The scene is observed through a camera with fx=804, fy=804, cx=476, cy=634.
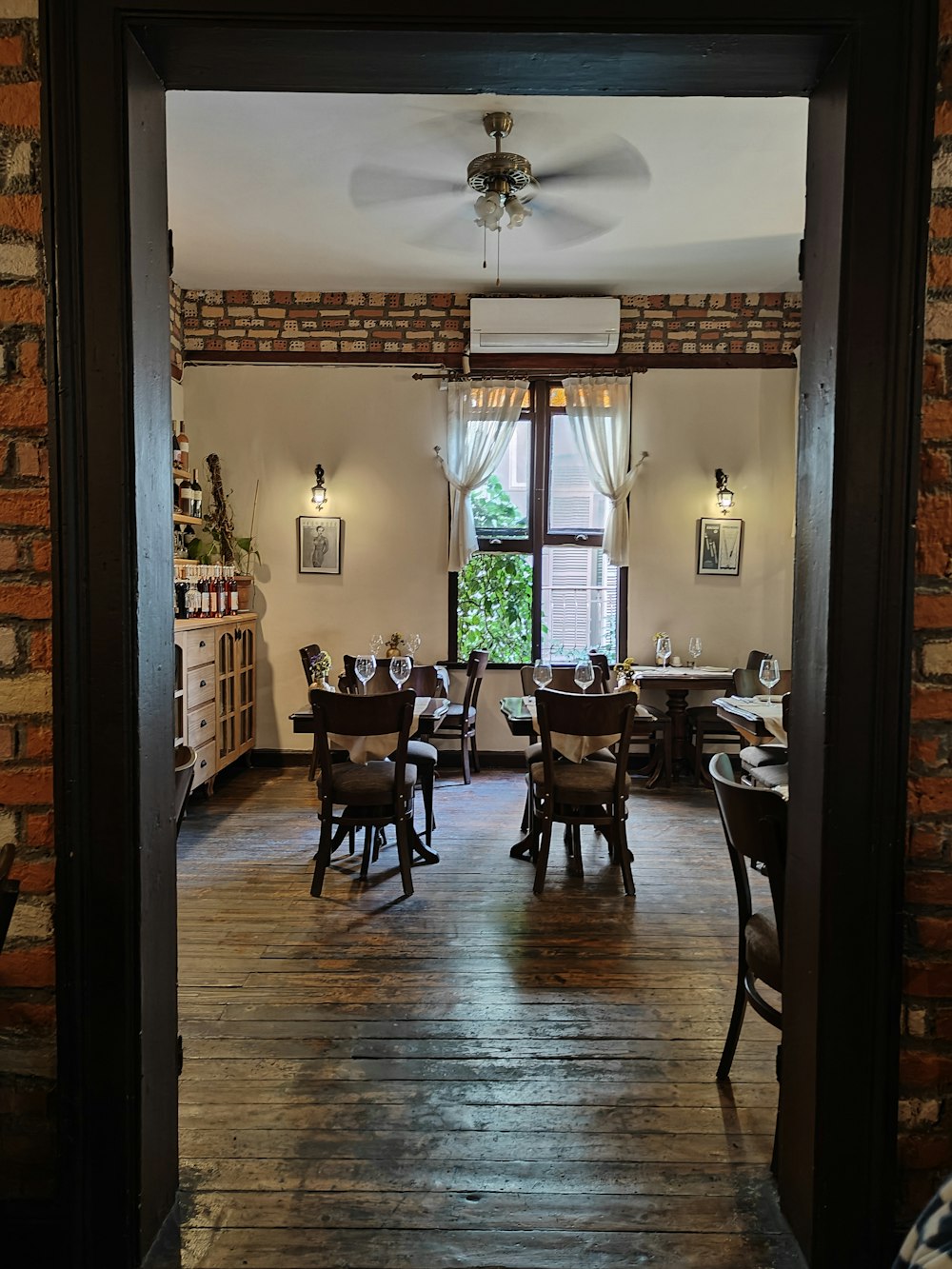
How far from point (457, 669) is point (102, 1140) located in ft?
16.9

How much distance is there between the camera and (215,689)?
5.49 meters

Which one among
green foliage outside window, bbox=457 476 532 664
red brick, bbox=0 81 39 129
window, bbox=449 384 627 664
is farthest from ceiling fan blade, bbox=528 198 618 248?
red brick, bbox=0 81 39 129

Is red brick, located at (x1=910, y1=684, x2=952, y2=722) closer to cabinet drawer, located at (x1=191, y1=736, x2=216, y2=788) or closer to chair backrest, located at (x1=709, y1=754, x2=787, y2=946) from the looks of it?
chair backrest, located at (x1=709, y1=754, x2=787, y2=946)

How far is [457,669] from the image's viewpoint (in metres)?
6.61

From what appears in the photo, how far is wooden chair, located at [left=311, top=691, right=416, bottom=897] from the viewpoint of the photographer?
358cm

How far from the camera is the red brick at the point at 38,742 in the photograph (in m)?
1.51

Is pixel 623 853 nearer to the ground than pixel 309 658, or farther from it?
nearer to the ground

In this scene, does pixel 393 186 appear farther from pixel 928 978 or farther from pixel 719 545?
pixel 928 978

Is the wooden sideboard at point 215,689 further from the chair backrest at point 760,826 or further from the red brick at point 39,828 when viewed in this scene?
the chair backrest at point 760,826

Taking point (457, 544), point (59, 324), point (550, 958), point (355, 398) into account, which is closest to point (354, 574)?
point (457, 544)

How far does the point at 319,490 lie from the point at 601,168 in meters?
3.23

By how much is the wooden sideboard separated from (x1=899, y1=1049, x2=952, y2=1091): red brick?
3.84m

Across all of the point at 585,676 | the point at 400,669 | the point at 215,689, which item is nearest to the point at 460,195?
the point at 400,669

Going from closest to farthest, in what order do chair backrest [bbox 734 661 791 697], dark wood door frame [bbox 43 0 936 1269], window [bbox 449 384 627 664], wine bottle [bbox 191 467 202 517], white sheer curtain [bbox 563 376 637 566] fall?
1. dark wood door frame [bbox 43 0 936 1269]
2. chair backrest [bbox 734 661 791 697]
3. wine bottle [bbox 191 467 202 517]
4. white sheer curtain [bbox 563 376 637 566]
5. window [bbox 449 384 627 664]
